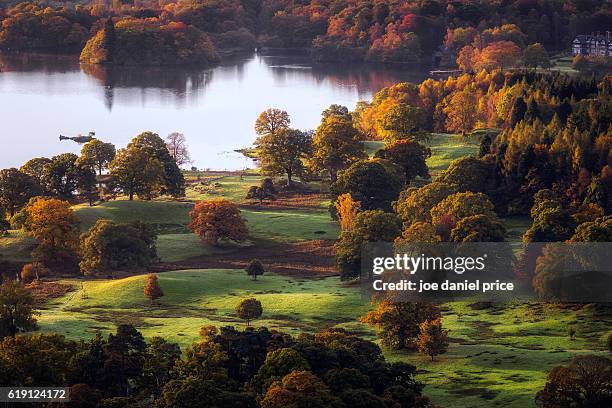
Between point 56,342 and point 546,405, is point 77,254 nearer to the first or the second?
point 56,342

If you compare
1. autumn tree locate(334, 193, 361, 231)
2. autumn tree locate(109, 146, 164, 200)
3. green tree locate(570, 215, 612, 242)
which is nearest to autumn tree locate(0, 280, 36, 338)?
autumn tree locate(334, 193, 361, 231)

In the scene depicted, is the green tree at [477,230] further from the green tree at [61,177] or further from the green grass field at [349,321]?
the green tree at [61,177]

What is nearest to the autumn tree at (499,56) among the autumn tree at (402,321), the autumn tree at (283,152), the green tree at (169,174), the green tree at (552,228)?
the autumn tree at (283,152)

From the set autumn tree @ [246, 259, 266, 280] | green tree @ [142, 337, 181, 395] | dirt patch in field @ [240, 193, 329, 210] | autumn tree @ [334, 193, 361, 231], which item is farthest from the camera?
dirt patch in field @ [240, 193, 329, 210]

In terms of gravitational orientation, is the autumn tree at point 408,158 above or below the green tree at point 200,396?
above

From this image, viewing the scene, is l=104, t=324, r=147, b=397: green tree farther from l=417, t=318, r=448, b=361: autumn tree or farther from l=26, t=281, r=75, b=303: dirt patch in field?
l=26, t=281, r=75, b=303: dirt patch in field

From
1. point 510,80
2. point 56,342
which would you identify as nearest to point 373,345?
point 56,342
